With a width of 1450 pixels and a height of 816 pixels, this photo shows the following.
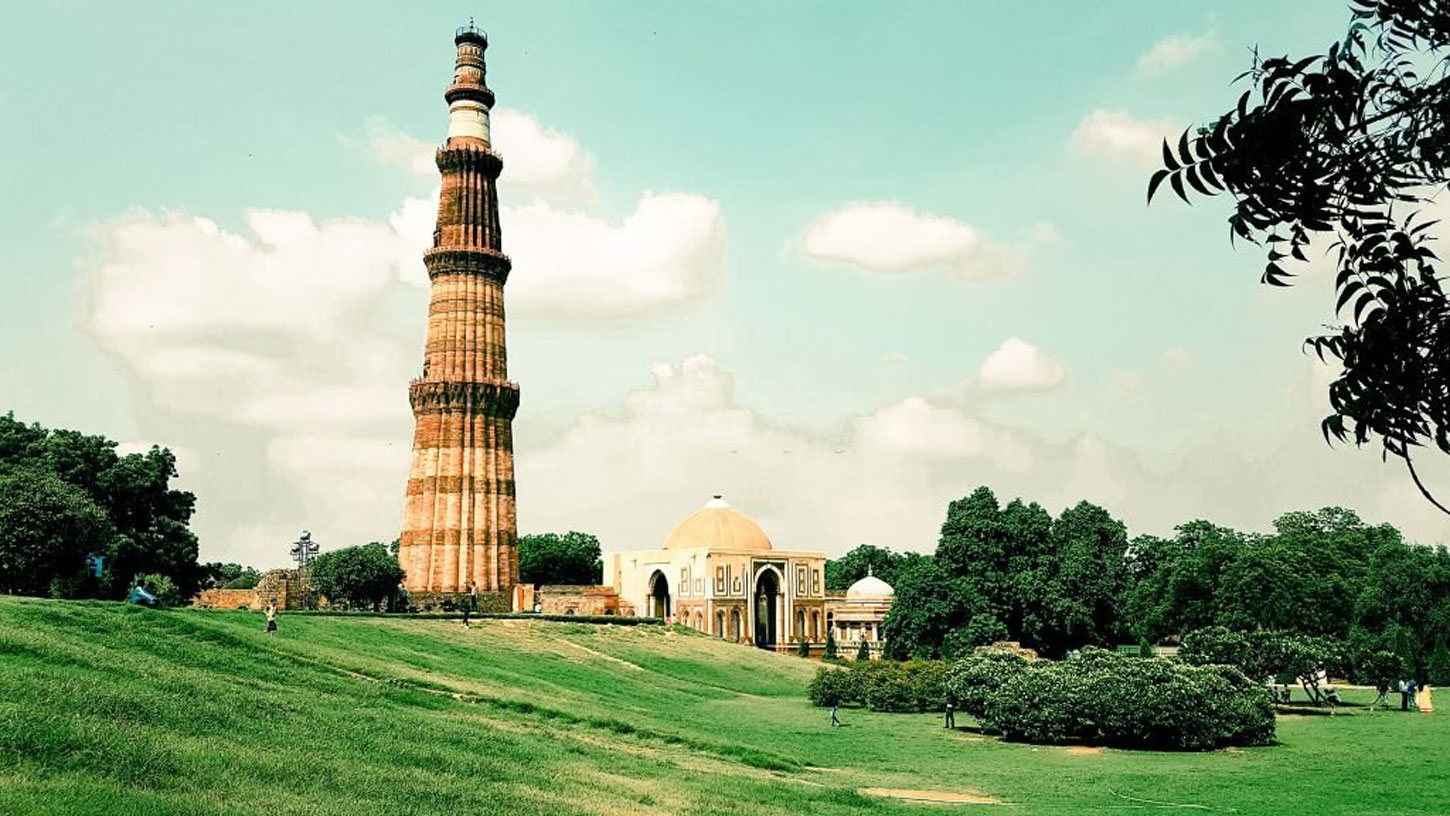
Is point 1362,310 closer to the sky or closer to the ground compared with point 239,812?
closer to the sky

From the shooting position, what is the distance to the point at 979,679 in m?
37.0

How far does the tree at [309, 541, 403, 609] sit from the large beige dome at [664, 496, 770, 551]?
26646 millimetres

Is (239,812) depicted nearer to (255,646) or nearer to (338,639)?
(255,646)

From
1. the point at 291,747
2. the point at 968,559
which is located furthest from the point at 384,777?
the point at 968,559

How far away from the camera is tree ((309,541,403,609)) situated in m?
60.8

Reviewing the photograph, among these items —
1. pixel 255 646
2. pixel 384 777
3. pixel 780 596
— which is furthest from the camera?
pixel 780 596

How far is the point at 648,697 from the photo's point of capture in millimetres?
40312

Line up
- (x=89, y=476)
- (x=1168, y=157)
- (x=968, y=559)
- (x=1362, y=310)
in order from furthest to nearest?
(x=968, y=559)
(x=89, y=476)
(x=1362, y=310)
(x=1168, y=157)

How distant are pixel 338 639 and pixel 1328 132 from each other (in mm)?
34259

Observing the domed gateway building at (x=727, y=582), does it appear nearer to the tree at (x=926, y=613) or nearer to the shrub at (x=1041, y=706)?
the tree at (x=926, y=613)

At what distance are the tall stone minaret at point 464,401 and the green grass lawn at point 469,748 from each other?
23.6 metres

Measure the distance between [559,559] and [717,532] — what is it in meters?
31.1

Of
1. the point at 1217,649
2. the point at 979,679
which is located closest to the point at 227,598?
the point at 979,679

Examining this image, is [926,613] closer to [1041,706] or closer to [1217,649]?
[1217,649]
